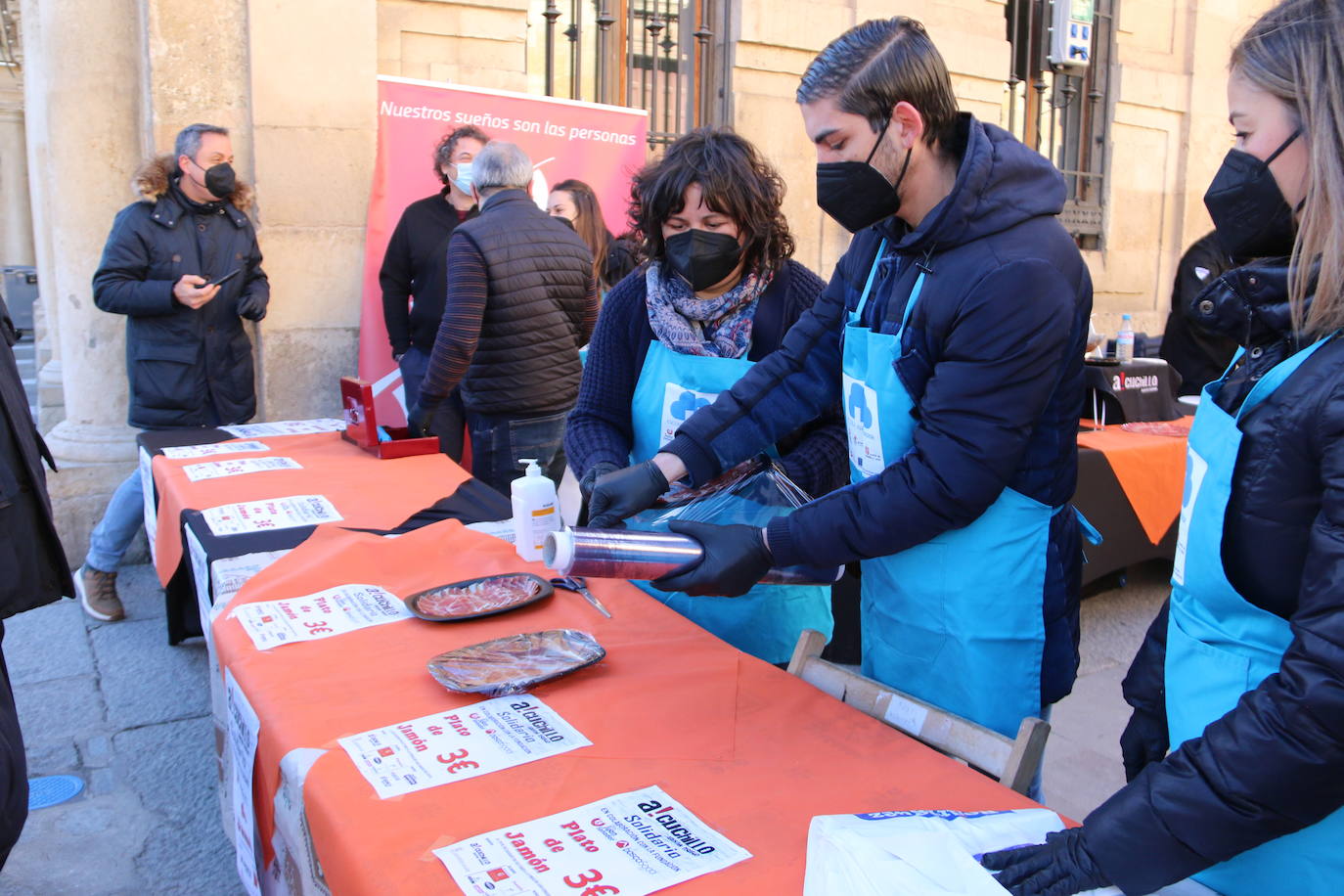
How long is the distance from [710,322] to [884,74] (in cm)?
80

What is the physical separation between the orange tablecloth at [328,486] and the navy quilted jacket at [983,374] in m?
1.48

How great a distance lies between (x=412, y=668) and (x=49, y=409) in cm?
495

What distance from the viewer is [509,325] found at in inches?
150

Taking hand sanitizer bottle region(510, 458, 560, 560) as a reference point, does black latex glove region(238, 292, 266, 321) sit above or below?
above

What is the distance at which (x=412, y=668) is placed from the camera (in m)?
1.74

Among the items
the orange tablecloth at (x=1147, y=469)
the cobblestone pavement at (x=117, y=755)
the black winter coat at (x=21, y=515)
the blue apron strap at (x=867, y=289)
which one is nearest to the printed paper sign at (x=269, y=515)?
the black winter coat at (x=21, y=515)

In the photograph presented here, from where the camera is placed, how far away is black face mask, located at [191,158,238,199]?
420 centimetres

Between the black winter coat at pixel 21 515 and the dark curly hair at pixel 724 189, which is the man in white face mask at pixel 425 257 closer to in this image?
the black winter coat at pixel 21 515

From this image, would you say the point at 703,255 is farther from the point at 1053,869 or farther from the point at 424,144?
the point at 424,144

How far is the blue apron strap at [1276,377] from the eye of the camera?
1068mm

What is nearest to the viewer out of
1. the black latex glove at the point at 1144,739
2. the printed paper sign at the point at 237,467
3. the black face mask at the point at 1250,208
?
the black face mask at the point at 1250,208

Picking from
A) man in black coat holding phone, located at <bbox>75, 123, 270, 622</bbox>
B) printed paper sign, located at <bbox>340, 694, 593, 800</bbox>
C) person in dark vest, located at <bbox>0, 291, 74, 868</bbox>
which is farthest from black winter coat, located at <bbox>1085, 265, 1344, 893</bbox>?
man in black coat holding phone, located at <bbox>75, 123, 270, 622</bbox>

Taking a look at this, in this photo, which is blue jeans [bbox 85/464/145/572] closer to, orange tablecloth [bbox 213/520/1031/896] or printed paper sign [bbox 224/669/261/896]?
orange tablecloth [bbox 213/520/1031/896]

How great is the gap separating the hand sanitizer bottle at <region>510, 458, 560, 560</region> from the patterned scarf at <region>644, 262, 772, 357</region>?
419 millimetres
